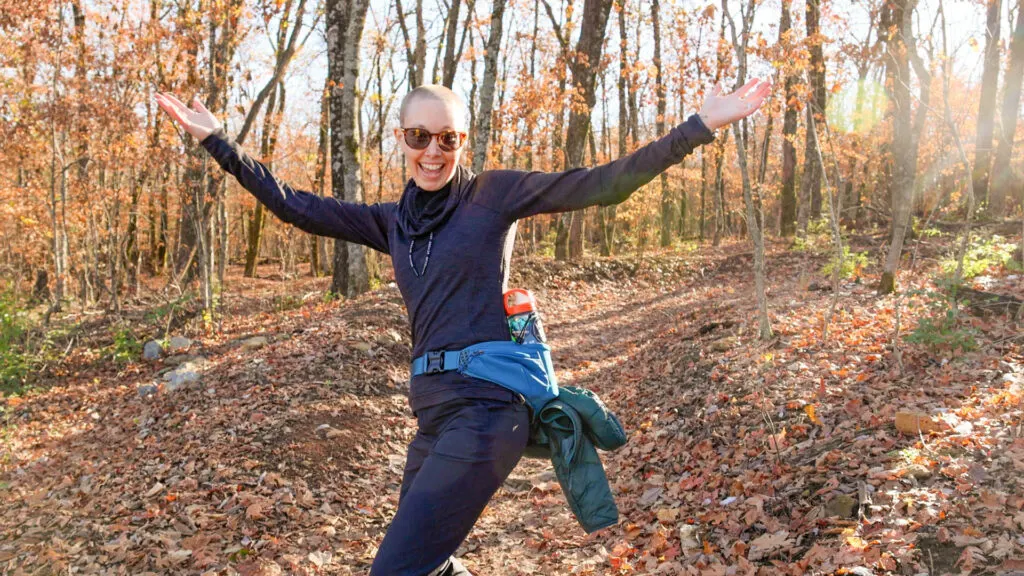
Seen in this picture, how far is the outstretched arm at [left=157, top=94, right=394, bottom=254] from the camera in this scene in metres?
3.12

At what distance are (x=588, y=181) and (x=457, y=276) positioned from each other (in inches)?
25.5

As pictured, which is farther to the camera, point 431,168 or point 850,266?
point 850,266

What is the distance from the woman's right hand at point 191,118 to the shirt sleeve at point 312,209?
13cm

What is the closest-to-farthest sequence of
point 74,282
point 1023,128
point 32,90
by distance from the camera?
point 32,90, point 74,282, point 1023,128

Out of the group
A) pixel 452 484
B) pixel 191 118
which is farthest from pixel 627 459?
pixel 191 118

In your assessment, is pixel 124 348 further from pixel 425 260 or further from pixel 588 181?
pixel 588 181

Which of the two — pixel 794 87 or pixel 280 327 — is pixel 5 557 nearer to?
pixel 280 327

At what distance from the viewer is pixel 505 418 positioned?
2.50 metres

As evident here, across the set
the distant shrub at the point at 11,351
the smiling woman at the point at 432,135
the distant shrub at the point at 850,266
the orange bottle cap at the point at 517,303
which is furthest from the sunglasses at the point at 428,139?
the distant shrub at the point at 850,266

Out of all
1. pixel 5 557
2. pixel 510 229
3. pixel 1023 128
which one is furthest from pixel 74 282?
pixel 1023 128

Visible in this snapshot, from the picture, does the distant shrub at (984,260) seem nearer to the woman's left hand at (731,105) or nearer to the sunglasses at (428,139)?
the woman's left hand at (731,105)

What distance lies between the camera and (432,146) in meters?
2.73

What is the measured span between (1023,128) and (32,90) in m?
38.3

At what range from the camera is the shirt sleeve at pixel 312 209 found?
10.2ft
